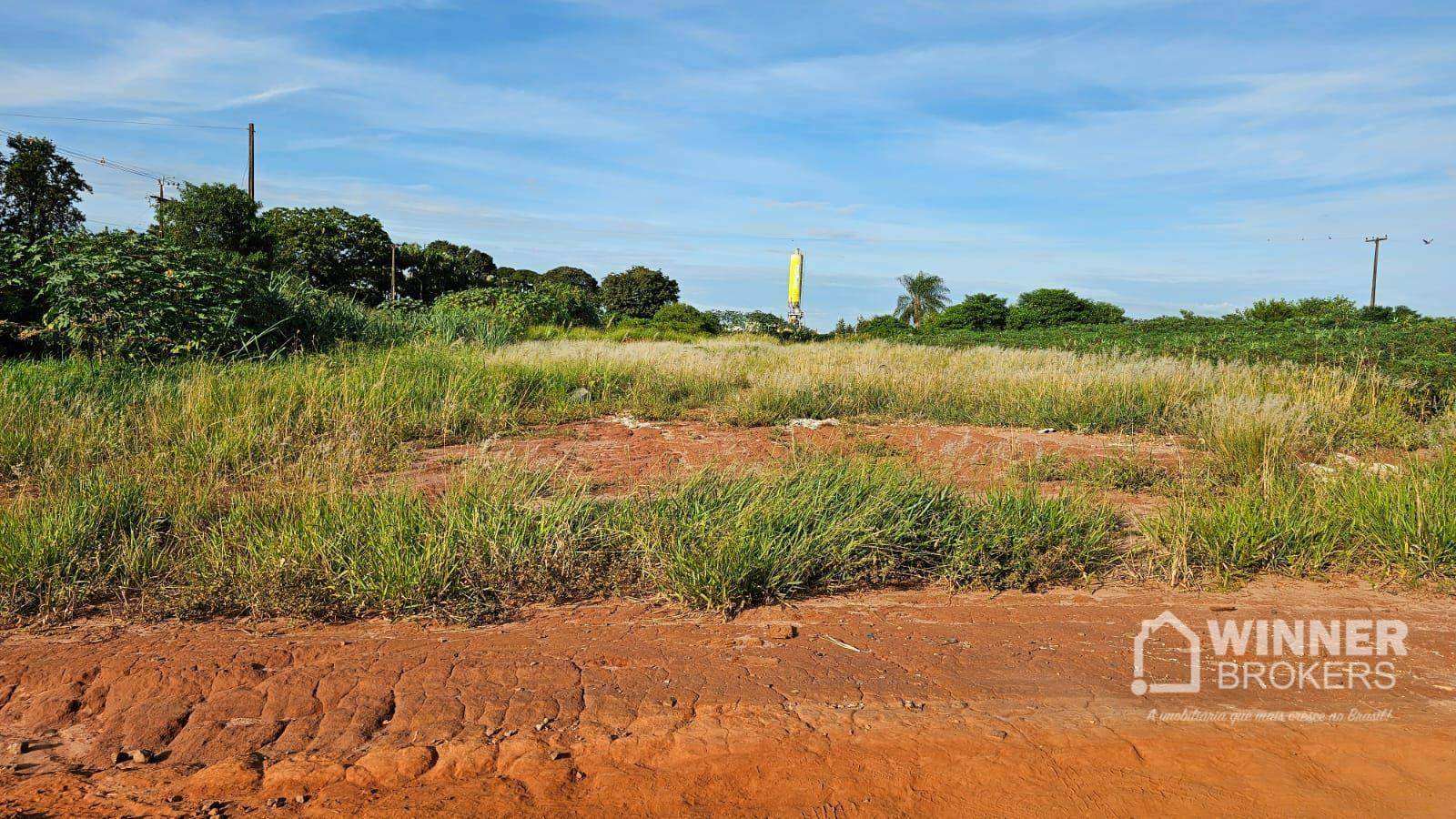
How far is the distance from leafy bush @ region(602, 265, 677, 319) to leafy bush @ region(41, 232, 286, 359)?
34.6 m

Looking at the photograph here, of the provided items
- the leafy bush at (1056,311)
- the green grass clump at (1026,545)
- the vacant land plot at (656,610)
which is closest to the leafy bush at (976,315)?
the leafy bush at (1056,311)

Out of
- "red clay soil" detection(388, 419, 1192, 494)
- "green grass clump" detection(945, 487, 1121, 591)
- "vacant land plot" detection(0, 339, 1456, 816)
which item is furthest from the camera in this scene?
"red clay soil" detection(388, 419, 1192, 494)

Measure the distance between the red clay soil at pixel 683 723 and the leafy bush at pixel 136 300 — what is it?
7.63 metres

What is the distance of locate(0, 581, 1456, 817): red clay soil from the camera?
2.84 metres

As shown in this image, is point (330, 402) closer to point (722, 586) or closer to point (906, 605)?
point (722, 586)

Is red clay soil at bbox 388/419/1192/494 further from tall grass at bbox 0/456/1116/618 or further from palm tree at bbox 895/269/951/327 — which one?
palm tree at bbox 895/269/951/327

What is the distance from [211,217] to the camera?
2736 centimetres

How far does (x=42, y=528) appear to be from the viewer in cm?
450

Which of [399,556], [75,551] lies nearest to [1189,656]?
[399,556]

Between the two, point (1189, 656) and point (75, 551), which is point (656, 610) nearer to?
point (1189, 656)

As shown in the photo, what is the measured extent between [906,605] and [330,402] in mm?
5764

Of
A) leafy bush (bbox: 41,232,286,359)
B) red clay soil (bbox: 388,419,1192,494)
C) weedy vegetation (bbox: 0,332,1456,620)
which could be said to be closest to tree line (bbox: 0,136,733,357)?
leafy bush (bbox: 41,232,286,359)

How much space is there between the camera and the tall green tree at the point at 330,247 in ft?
101

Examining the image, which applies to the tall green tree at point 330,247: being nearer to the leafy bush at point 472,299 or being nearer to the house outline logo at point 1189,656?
the leafy bush at point 472,299
